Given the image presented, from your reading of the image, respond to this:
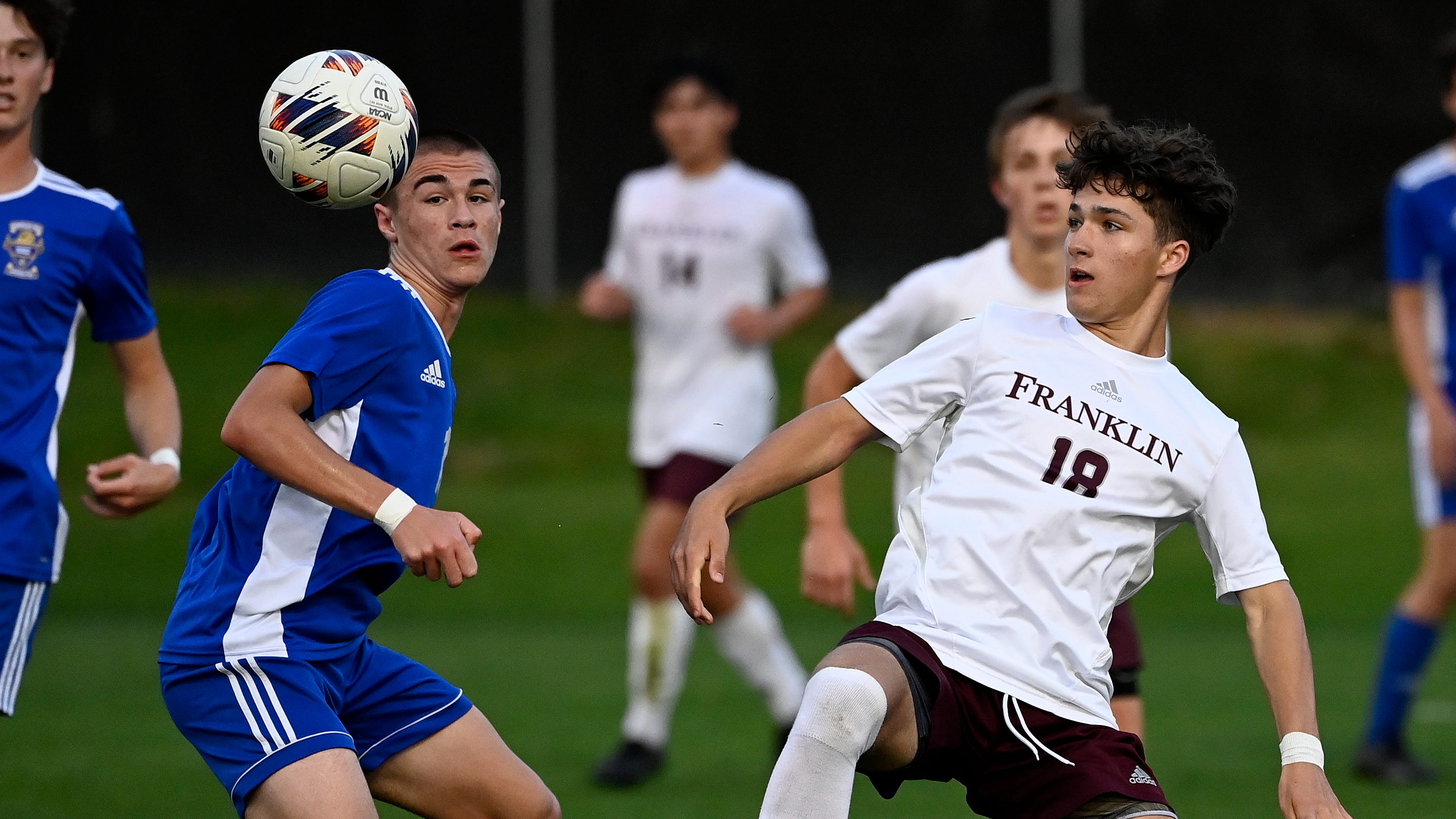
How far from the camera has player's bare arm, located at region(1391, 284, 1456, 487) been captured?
595 centimetres

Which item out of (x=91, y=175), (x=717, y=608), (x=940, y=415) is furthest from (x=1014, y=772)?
(x=91, y=175)

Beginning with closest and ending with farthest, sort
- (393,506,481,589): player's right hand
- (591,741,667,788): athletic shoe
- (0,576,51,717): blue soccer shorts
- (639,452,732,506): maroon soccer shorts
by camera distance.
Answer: (393,506,481,589): player's right hand, (0,576,51,717): blue soccer shorts, (591,741,667,788): athletic shoe, (639,452,732,506): maroon soccer shorts

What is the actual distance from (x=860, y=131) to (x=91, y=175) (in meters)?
5.34

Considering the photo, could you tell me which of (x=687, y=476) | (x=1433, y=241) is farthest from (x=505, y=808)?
(x=1433, y=241)

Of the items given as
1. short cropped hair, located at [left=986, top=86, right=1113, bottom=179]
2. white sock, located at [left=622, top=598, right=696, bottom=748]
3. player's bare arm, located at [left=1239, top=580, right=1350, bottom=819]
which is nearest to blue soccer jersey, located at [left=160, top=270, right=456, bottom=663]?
player's bare arm, located at [left=1239, top=580, right=1350, bottom=819]

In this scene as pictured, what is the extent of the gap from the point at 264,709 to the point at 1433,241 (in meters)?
4.63

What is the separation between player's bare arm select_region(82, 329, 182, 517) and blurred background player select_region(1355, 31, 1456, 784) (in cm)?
401

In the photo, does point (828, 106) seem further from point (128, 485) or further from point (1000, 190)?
point (128, 485)

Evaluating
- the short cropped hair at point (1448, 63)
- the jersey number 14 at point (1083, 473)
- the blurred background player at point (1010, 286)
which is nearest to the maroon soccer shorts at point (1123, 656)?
the blurred background player at point (1010, 286)

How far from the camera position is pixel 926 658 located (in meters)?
3.14

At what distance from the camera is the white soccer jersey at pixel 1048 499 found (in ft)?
10.4

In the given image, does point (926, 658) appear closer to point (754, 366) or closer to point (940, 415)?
point (940, 415)

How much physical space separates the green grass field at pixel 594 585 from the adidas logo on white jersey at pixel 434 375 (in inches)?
95.5

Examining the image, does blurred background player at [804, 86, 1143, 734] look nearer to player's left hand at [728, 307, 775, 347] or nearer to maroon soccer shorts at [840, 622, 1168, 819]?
maroon soccer shorts at [840, 622, 1168, 819]
